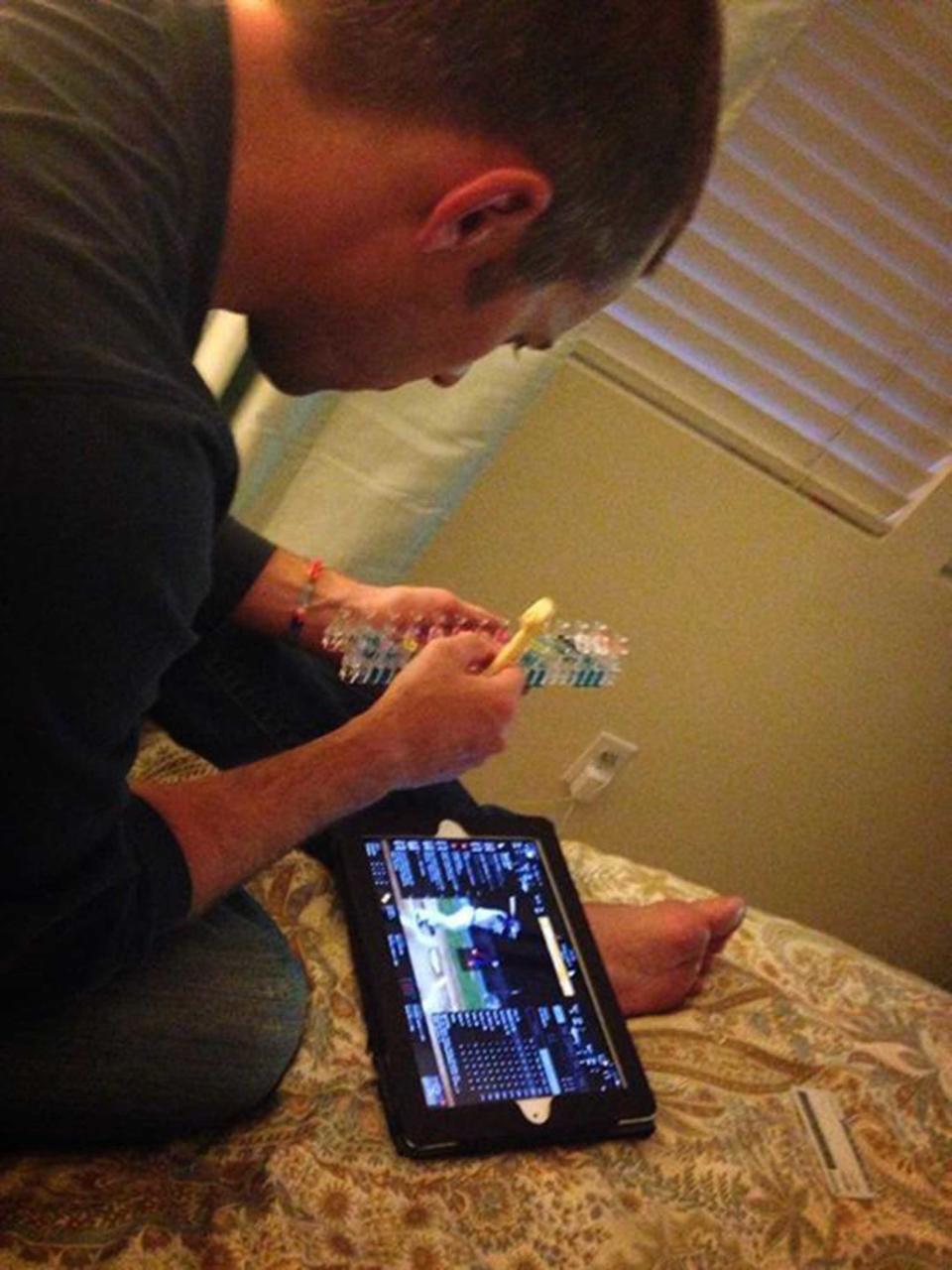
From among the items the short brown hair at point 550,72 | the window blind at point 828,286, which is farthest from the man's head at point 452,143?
the window blind at point 828,286

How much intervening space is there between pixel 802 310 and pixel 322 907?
935 millimetres

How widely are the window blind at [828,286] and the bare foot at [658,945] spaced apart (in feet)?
2.11

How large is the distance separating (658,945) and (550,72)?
29.9 inches

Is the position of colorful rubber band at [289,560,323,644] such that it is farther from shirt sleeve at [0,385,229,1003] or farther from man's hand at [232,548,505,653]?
shirt sleeve at [0,385,229,1003]

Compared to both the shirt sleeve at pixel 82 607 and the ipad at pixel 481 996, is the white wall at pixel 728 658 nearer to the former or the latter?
the ipad at pixel 481 996

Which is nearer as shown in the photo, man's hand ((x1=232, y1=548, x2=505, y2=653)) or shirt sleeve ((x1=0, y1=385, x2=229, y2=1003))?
shirt sleeve ((x1=0, y1=385, x2=229, y2=1003))

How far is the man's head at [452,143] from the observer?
21.8 inches

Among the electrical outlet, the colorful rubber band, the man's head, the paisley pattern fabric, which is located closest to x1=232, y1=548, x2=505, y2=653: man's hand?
the colorful rubber band

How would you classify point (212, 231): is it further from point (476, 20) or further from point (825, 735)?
point (825, 735)

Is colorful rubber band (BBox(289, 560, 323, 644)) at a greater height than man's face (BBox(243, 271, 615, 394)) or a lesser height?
lesser

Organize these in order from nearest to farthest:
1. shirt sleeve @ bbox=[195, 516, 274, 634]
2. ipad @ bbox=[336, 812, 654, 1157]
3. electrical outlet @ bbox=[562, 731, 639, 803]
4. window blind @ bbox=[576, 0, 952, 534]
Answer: ipad @ bbox=[336, 812, 654, 1157] < shirt sleeve @ bbox=[195, 516, 274, 634] < window blind @ bbox=[576, 0, 952, 534] < electrical outlet @ bbox=[562, 731, 639, 803]

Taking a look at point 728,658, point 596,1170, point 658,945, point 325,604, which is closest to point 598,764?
point 728,658

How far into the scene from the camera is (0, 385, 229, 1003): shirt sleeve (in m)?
0.45

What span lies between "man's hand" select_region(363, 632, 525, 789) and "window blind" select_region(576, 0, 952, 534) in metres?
0.61
